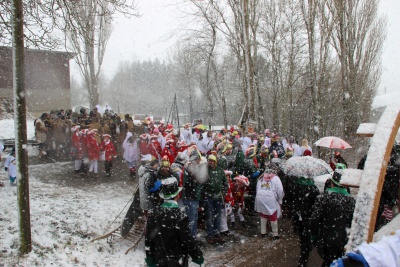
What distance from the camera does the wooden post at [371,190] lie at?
1.82 metres

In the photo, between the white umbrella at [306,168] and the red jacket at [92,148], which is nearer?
the white umbrella at [306,168]

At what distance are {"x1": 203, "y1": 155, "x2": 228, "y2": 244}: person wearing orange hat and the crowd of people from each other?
21 mm

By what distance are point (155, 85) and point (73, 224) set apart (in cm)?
8403

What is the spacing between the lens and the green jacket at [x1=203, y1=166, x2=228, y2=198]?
665 cm

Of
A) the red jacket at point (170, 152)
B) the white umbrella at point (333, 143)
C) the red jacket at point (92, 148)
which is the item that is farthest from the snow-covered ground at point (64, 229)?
the white umbrella at point (333, 143)

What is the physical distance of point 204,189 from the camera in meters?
6.77

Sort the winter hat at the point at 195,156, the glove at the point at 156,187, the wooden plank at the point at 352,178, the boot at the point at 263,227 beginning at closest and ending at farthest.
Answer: the wooden plank at the point at 352,178, the glove at the point at 156,187, the winter hat at the point at 195,156, the boot at the point at 263,227

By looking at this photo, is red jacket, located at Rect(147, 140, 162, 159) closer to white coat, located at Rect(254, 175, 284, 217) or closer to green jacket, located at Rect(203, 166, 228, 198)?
green jacket, located at Rect(203, 166, 228, 198)

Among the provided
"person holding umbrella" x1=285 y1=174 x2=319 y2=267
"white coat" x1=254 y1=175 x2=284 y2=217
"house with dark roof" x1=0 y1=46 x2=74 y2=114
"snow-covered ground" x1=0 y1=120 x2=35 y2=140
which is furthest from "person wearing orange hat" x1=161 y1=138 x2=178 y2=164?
"house with dark roof" x1=0 y1=46 x2=74 y2=114

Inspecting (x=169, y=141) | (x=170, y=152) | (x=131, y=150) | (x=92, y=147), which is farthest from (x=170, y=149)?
(x=92, y=147)

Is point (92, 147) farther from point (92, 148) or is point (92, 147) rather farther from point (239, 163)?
point (239, 163)

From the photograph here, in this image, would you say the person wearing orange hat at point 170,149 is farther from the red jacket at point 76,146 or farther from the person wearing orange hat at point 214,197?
the person wearing orange hat at point 214,197

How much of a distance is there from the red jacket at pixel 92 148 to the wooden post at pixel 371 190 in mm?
10156

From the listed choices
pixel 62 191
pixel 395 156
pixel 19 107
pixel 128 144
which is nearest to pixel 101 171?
pixel 128 144
